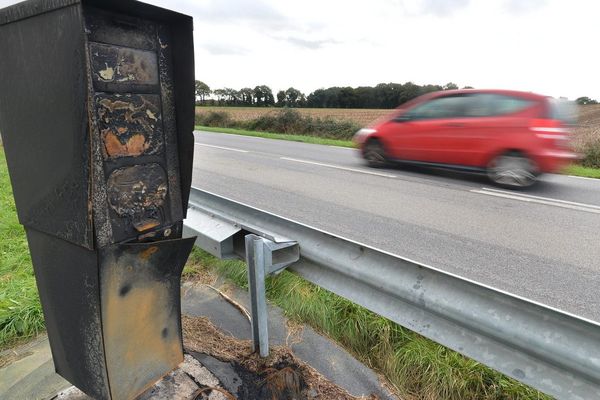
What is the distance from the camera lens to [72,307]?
1.58 metres

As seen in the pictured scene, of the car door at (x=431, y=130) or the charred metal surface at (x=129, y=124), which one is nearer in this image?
the charred metal surface at (x=129, y=124)

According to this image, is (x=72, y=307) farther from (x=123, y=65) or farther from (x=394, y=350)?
(x=394, y=350)

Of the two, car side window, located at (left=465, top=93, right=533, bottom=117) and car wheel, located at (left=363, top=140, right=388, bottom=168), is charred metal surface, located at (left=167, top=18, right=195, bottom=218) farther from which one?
car wheel, located at (left=363, top=140, right=388, bottom=168)

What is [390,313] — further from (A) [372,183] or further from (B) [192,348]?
(A) [372,183]

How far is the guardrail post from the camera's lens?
185 centimetres

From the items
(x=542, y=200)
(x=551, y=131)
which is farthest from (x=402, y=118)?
(x=542, y=200)

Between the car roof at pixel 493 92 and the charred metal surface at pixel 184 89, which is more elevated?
the car roof at pixel 493 92

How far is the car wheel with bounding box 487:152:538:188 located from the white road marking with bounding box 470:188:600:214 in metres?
0.42

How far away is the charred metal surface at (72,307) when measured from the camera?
1.46m

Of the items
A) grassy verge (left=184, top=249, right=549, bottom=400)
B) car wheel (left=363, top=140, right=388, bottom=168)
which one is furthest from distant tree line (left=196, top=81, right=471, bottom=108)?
grassy verge (left=184, top=249, right=549, bottom=400)

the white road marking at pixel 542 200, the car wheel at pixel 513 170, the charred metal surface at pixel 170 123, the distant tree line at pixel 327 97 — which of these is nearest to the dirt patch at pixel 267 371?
the charred metal surface at pixel 170 123

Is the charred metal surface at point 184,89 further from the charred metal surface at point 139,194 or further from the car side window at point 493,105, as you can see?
the car side window at point 493,105

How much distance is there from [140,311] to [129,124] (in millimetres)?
827

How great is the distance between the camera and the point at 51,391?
1.89 meters
